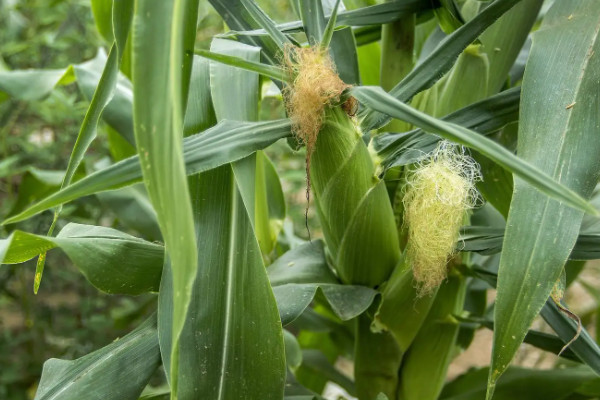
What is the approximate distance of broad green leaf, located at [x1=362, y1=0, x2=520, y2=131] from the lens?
40cm

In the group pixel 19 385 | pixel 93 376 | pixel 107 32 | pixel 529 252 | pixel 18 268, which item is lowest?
pixel 19 385

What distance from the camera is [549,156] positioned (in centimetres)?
35

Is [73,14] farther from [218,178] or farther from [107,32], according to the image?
[218,178]

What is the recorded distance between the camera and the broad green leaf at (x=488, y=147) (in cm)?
26

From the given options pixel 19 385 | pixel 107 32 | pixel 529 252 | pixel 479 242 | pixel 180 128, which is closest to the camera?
pixel 180 128

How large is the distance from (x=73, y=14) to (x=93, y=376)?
795 mm

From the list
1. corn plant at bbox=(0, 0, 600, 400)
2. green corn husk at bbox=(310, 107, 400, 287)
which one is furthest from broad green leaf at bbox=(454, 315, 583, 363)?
green corn husk at bbox=(310, 107, 400, 287)

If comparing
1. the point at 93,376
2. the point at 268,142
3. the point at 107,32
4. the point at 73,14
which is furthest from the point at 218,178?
the point at 73,14

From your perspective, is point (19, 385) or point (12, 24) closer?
point (12, 24)

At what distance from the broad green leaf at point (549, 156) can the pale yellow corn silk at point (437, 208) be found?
0.04m

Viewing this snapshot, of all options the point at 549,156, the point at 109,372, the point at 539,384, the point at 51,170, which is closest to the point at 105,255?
the point at 109,372

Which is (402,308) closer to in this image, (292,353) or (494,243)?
(494,243)

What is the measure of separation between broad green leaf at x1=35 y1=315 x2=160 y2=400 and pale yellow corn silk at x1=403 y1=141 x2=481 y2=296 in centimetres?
20

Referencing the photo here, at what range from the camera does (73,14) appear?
104cm
